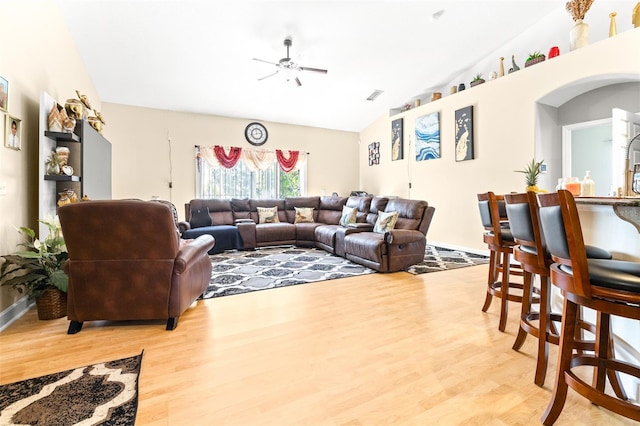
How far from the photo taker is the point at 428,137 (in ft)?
19.4

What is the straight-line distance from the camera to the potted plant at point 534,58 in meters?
4.17

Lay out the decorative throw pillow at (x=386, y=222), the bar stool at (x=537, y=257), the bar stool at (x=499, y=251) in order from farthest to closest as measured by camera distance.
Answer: the decorative throw pillow at (x=386, y=222)
the bar stool at (x=499, y=251)
the bar stool at (x=537, y=257)

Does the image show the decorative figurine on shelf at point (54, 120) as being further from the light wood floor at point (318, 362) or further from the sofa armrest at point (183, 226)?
the sofa armrest at point (183, 226)

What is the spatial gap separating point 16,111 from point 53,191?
788 millimetres

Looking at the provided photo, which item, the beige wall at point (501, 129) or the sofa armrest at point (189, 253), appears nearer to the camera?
the sofa armrest at point (189, 253)

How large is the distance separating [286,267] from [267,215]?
7.21ft

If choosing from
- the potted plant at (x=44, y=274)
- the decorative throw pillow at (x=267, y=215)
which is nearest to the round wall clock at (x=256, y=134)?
the decorative throw pillow at (x=267, y=215)

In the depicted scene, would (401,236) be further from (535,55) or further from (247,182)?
(247,182)

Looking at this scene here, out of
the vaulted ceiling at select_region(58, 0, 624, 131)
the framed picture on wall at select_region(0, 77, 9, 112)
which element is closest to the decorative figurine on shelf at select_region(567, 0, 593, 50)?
the vaulted ceiling at select_region(58, 0, 624, 131)

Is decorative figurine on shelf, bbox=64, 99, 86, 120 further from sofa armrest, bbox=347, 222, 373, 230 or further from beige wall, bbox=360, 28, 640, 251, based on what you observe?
beige wall, bbox=360, 28, 640, 251

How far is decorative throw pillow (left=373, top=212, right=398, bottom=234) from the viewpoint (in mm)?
4352

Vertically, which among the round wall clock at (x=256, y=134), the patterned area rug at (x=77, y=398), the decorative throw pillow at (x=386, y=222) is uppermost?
the round wall clock at (x=256, y=134)

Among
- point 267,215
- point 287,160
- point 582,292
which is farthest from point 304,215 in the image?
point 582,292

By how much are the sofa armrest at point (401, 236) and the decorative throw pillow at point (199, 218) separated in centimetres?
343
